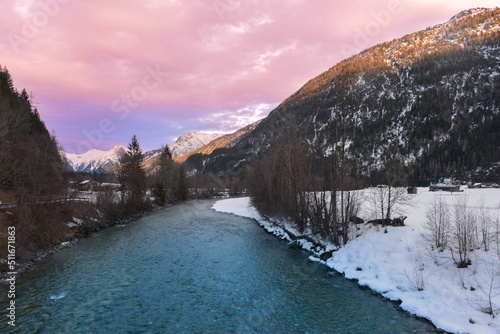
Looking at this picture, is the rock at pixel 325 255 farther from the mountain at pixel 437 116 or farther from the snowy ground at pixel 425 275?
the mountain at pixel 437 116

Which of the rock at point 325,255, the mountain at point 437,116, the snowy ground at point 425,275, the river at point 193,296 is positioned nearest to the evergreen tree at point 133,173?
the river at point 193,296

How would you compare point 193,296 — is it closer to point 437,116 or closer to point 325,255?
point 325,255

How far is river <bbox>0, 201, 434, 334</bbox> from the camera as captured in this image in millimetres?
10664

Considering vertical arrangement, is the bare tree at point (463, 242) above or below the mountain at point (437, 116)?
below

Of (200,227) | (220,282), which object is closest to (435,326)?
(220,282)

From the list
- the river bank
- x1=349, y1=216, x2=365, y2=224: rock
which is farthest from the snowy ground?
the river bank

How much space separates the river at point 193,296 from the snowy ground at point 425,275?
2.86 feet

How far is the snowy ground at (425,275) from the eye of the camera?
33.1 feet

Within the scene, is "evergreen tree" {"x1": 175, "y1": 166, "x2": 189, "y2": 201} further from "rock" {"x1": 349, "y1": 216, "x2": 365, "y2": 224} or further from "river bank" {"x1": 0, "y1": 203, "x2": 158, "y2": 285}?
"rock" {"x1": 349, "y1": 216, "x2": 365, "y2": 224}

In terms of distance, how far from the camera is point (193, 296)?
1360 centimetres

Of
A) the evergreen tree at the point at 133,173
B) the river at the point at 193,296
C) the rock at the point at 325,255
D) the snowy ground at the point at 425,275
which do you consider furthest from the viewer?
the evergreen tree at the point at 133,173

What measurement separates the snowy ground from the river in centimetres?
87

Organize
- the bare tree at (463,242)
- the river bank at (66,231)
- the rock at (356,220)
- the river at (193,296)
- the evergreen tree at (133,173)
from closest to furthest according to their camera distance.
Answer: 1. the river at (193,296)
2. the bare tree at (463,242)
3. the river bank at (66,231)
4. the rock at (356,220)
5. the evergreen tree at (133,173)

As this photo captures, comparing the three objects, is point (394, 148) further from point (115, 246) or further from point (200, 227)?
point (115, 246)
